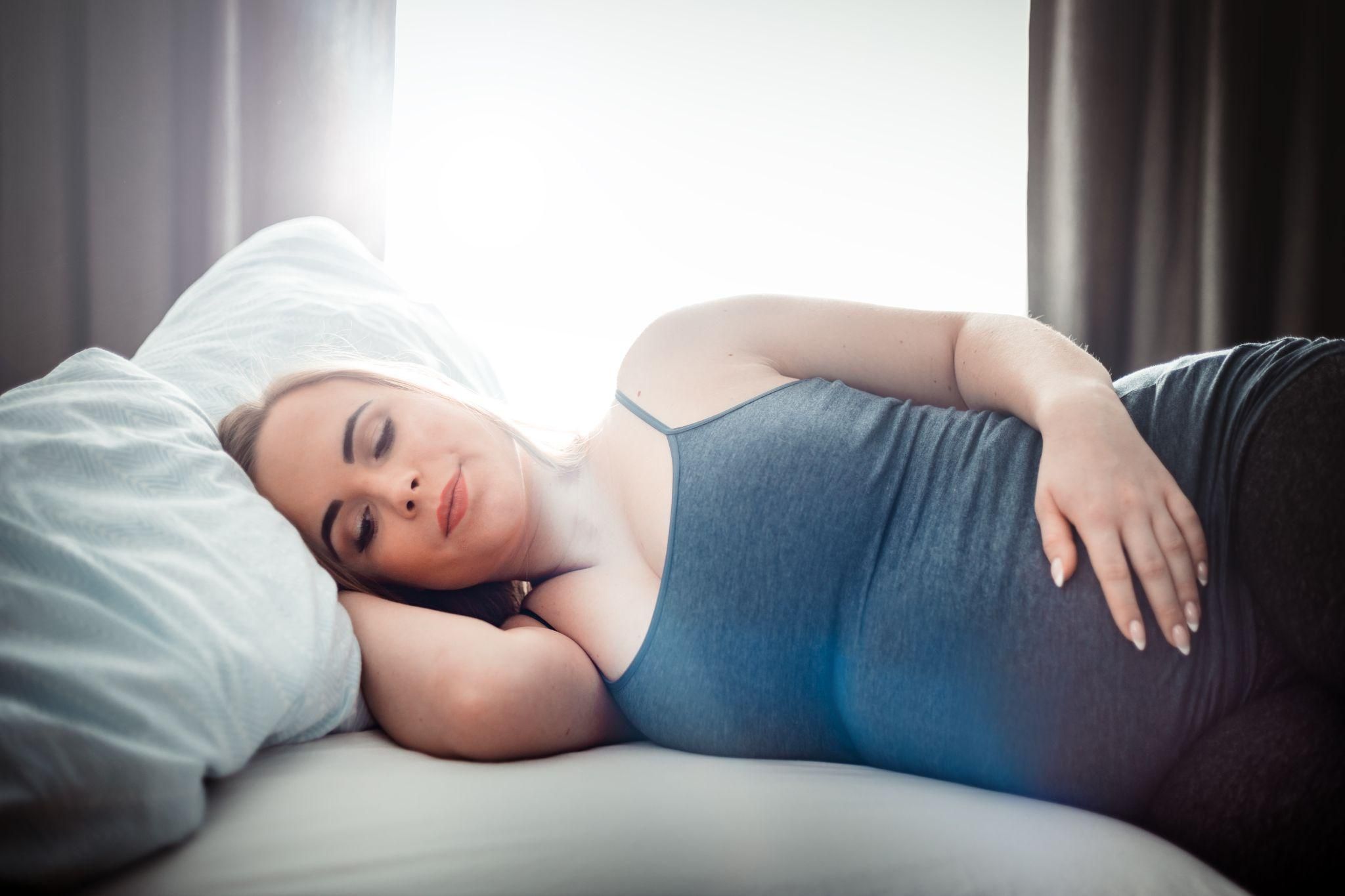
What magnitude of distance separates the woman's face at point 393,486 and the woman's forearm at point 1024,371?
1.88 feet

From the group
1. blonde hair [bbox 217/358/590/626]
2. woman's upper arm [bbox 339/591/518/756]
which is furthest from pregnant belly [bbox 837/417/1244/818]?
blonde hair [bbox 217/358/590/626]

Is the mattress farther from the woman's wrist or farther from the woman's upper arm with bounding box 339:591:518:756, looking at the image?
the woman's wrist

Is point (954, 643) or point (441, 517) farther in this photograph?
point (441, 517)

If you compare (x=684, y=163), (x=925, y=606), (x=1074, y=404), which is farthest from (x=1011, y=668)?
(x=684, y=163)

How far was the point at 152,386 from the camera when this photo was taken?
87 cm

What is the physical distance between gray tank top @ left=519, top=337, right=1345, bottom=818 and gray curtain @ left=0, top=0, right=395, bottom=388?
154 cm

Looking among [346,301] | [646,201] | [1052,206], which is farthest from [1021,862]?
[1052,206]

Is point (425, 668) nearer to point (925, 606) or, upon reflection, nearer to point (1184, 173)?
point (925, 606)

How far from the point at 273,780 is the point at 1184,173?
2643 millimetres

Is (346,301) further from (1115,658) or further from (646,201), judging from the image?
(1115,658)

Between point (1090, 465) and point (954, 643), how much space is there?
21 cm

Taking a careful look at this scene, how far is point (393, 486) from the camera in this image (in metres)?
0.87

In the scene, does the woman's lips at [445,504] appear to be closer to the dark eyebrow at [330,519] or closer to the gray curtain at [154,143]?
the dark eyebrow at [330,519]

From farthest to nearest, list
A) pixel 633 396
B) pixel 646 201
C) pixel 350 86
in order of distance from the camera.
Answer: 1. pixel 646 201
2. pixel 350 86
3. pixel 633 396
